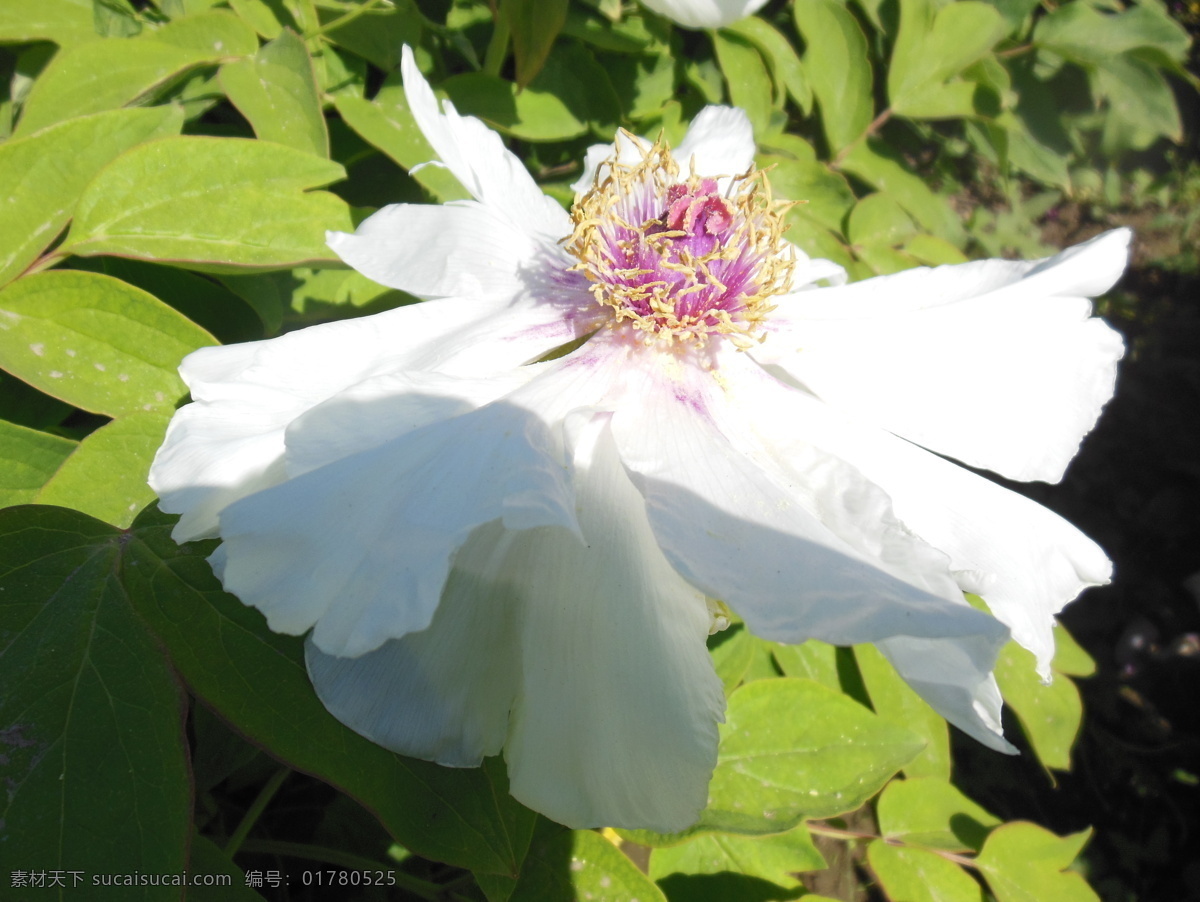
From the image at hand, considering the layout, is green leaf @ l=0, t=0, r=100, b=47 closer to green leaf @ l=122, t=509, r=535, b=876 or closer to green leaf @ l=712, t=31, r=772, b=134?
green leaf @ l=122, t=509, r=535, b=876

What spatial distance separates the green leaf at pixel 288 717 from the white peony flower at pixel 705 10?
3.01 ft

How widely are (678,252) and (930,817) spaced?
3.37ft

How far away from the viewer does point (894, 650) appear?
2.55ft

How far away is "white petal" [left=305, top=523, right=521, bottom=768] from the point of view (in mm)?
726

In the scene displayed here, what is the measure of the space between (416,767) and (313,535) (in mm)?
259

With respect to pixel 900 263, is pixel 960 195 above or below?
below

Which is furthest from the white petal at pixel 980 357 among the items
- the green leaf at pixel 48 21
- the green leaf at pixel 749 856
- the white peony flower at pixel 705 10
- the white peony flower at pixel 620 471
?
the green leaf at pixel 48 21

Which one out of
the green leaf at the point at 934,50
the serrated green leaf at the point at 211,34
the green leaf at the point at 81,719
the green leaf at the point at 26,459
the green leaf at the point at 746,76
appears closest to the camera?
the green leaf at the point at 81,719

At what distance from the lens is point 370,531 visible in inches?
26.6

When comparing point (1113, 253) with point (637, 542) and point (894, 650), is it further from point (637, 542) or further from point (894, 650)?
point (637, 542)

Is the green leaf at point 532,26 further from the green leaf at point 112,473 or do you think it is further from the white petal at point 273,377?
the green leaf at point 112,473

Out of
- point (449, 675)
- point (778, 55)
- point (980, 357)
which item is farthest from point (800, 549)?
point (778, 55)

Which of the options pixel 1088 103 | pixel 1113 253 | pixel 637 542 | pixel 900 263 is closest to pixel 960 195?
pixel 1088 103

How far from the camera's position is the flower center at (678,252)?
1021 millimetres
